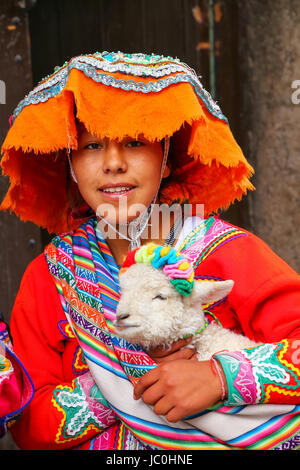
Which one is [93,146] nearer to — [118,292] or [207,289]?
[118,292]

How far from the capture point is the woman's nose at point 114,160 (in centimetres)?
139

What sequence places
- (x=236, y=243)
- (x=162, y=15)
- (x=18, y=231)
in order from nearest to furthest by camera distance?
(x=236, y=243)
(x=18, y=231)
(x=162, y=15)

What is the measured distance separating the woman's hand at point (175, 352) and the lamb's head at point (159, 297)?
0.09 ft

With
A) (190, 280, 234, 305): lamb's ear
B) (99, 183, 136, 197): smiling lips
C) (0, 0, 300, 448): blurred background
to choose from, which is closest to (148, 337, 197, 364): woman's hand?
(190, 280, 234, 305): lamb's ear

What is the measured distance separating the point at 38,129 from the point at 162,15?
1.22m

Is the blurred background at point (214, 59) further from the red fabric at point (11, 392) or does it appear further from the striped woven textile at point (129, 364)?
the red fabric at point (11, 392)

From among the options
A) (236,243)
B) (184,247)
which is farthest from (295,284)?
(184,247)

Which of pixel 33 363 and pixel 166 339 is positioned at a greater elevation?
pixel 166 339

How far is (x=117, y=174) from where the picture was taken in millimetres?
1415

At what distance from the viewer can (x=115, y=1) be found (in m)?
2.33

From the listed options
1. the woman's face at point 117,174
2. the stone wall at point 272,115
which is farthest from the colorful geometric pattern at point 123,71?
the stone wall at point 272,115

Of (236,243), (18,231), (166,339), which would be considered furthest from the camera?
(18,231)

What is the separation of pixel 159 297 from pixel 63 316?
0.39 metres

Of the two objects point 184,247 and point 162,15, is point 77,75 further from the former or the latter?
point 162,15
